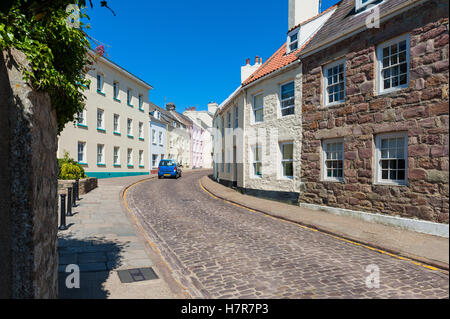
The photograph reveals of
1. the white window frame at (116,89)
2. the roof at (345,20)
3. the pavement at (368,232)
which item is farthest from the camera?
the white window frame at (116,89)

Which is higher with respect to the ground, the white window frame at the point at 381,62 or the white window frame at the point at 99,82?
the white window frame at the point at 99,82

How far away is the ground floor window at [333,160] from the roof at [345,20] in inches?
152

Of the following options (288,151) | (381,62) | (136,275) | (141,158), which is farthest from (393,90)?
(141,158)

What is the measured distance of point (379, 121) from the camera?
8953 mm

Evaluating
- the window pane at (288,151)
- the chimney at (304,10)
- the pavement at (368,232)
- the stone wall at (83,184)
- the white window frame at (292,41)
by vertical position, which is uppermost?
the chimney at (304,10)

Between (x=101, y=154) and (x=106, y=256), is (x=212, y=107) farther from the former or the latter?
(x=106, y=256)

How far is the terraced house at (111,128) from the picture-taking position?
2236cm

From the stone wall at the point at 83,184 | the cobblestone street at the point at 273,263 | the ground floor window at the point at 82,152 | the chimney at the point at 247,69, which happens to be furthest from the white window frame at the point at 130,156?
the cobblestone street at the point at 273,263

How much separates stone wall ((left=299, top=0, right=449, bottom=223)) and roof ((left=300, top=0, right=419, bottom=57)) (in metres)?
0.31

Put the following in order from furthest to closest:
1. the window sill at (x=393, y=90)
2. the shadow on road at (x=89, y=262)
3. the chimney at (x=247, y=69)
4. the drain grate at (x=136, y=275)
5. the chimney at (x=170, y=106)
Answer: the chimney at (x=170, y=106)
the chimney at (x=247, y=69)
the window sill at (x=393, y=90)
the drain grate at (x=136, y=275)
the shadow on road at (x=89, y=262)

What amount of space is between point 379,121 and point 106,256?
8626mm

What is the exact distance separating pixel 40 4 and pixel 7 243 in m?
2.00

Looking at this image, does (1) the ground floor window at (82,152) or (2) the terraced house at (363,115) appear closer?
(2) the terraced house at (363,115)

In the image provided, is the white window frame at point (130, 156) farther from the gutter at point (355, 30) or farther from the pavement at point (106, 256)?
the gutter at point (355, 30)
